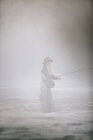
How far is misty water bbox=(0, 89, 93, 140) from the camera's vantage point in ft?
10.0

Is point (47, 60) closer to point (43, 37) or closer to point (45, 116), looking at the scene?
point (43, 37)

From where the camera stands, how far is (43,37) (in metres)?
3.21

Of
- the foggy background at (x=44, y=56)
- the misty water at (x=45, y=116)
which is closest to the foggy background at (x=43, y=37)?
the foggy background at (x=44, y=56)

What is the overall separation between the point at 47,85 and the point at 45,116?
35 cm

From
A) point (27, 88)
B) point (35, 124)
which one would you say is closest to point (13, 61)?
point (27, 88)

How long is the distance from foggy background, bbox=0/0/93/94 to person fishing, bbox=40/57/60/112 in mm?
58

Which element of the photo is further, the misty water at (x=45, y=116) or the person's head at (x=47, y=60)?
the person's head at (x=47, y=60)

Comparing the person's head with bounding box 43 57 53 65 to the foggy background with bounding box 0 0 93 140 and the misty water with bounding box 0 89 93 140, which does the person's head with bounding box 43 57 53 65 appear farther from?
the misty water with bounding box 0 89 93 140

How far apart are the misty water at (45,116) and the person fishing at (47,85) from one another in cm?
5

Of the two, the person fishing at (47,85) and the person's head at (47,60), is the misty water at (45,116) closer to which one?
the person fishing at (47,85)

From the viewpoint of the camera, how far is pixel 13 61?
10.5 ft

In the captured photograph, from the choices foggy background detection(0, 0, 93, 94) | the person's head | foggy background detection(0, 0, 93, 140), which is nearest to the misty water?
foggy background detection(0, 0, 93, 140)

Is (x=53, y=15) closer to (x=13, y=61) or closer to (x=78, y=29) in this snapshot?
(x=78, y=29)

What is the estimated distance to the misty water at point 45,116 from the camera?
3.05m
